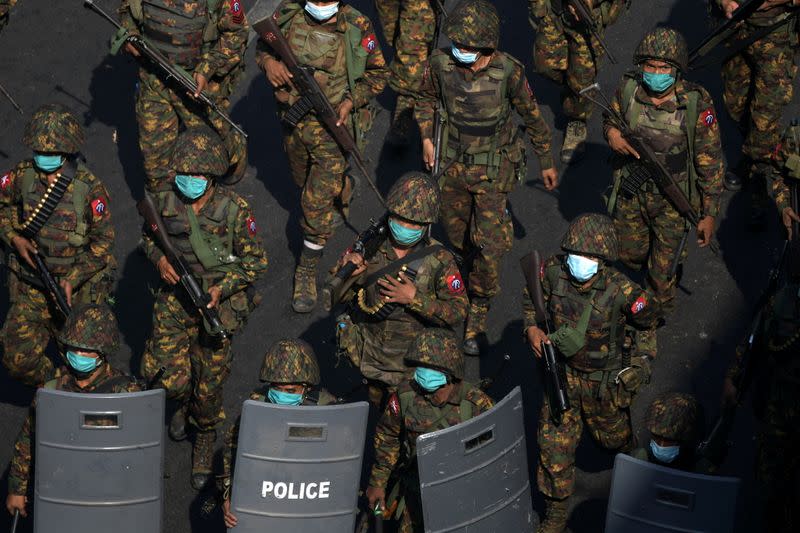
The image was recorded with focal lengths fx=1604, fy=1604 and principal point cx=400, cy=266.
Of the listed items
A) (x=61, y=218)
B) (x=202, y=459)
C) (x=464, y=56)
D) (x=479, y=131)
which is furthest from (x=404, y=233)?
(x=61, y=218)

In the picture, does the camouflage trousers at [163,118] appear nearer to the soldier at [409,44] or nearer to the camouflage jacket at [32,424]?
the soldier at [409,44]

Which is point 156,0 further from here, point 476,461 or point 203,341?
point 476,461

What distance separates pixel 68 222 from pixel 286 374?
2.59 meters

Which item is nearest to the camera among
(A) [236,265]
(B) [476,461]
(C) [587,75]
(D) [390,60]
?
(B) [476,461]

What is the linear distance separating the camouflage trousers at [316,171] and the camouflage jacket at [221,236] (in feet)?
5.56

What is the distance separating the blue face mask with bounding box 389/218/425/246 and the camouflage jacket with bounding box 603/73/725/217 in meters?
2.29

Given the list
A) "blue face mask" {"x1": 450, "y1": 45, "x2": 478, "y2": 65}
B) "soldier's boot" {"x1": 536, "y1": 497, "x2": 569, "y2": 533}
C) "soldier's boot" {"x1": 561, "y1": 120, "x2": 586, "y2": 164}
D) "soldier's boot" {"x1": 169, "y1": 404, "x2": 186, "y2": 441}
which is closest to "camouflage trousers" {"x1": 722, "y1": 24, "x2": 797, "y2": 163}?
"soldier's boot" {"x1": 561, "y1": 120, "x2": 586, "y2": 164}

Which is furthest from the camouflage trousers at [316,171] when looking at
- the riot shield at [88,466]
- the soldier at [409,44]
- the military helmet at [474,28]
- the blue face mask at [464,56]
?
the riot shield at [88,466]

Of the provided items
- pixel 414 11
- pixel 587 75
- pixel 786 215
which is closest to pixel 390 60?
pixel 414 11

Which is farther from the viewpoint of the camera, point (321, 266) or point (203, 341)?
point (321, 266)

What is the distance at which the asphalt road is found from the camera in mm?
Answer: 13508

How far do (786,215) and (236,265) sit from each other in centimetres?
439

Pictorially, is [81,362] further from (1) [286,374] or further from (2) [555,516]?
(2) [555,516]

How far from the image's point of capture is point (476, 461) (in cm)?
1057
